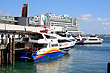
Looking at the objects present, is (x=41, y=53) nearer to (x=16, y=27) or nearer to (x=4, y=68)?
(x=4, y=68)

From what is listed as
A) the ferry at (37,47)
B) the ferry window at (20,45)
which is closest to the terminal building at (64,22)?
the ferry at (37,47)

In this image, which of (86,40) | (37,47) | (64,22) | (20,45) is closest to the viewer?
(37,47)

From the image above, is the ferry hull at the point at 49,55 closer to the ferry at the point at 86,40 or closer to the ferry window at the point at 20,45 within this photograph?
the ferry window at the point at 20,45

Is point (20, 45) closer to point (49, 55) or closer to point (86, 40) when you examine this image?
point (49, 55)

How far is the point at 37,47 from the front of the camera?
3291 centimetres

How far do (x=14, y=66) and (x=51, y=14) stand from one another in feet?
488

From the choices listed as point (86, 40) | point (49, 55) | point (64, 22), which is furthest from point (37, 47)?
point (64, 22)

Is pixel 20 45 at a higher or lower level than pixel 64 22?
lower

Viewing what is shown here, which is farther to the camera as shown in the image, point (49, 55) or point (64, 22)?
point (64, 22)

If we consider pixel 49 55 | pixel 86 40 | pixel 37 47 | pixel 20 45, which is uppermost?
pixel 86 40

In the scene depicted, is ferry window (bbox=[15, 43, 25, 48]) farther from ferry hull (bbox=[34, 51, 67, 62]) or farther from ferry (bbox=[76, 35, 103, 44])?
ferry (bbox=[76, 35, 103, 44])

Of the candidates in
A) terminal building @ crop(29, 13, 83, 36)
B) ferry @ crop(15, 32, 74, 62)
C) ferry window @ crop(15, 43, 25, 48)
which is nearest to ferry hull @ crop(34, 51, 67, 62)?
ferry @ crop(15, 32, 74, 62)

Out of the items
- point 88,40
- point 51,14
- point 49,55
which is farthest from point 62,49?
point 51,14

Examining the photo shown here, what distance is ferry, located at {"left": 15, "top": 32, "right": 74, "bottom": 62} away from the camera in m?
30.0
